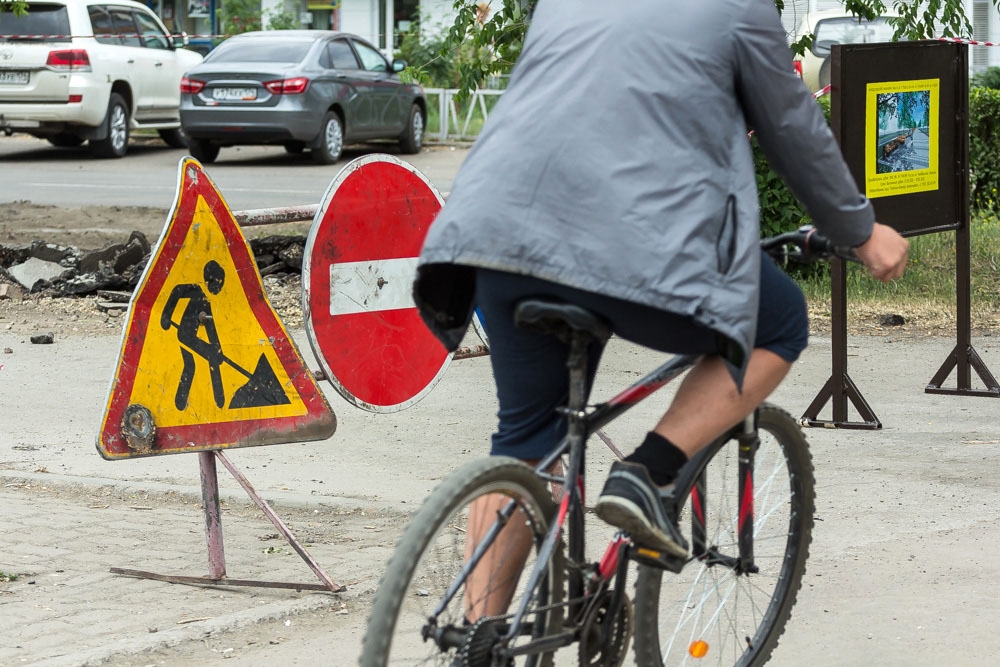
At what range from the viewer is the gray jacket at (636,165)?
283cm

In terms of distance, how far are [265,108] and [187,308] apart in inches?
597

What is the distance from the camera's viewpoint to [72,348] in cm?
852

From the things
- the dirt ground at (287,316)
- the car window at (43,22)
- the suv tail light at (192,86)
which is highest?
the car window at (43,22)

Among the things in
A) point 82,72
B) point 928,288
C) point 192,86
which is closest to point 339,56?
point 192,86

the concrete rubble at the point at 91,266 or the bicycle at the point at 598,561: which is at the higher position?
the bicycle at the point at 598,561

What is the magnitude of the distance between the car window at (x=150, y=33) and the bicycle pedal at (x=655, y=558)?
61.4 ft

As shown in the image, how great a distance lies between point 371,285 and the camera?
4.86 meters

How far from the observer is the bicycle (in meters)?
2.90

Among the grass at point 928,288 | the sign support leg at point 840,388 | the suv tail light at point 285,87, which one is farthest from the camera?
the suv tail light at point 285,87

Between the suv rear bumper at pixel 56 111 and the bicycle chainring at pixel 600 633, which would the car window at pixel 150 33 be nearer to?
the suv rear bumper at pixel 56 111

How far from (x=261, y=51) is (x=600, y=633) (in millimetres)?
17711

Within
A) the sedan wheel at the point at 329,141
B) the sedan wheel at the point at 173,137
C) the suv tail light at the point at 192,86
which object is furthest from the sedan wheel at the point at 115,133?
the sedan wheel at the point at 329,141

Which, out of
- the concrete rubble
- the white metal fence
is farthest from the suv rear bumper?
the concrete rubble

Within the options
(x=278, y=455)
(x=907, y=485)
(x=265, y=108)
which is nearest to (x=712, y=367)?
(x=907, y=485)
